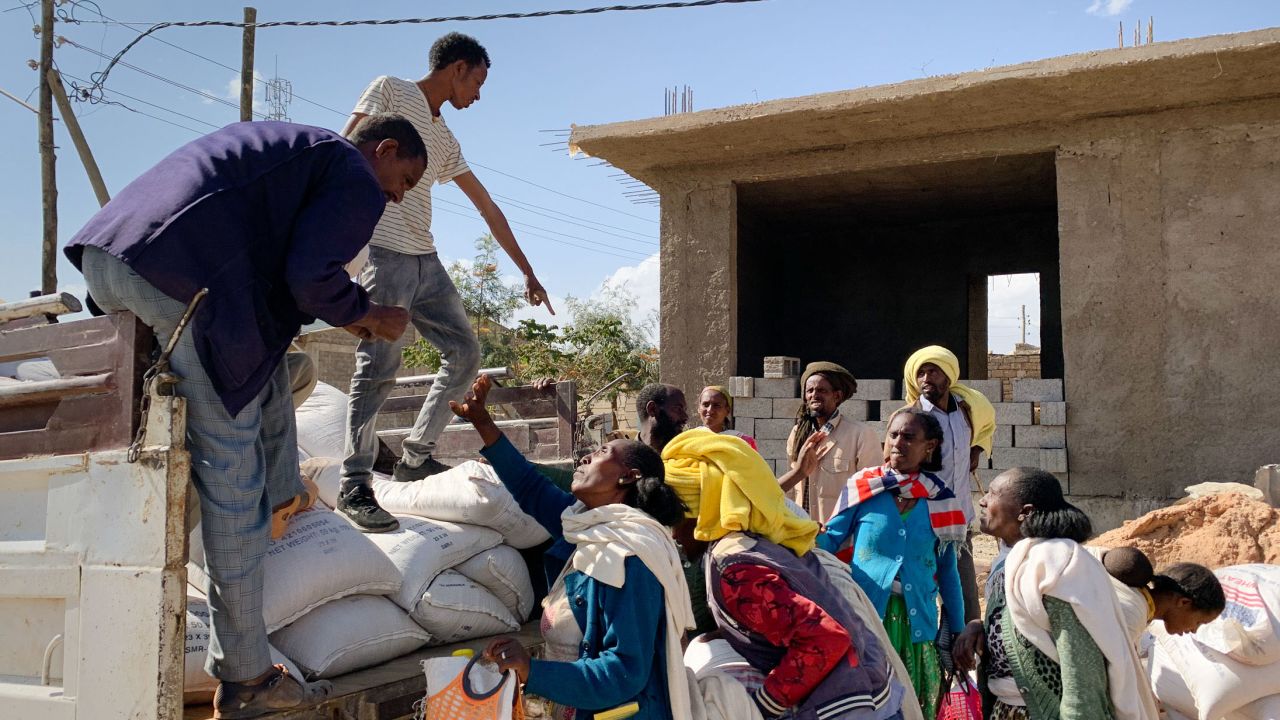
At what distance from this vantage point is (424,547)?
303cm

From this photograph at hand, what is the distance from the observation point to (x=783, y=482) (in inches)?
186

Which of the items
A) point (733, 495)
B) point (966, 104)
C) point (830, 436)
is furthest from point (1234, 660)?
point (966, 104)

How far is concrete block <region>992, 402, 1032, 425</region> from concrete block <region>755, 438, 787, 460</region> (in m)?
1.67

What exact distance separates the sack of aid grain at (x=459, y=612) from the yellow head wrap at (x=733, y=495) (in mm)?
763

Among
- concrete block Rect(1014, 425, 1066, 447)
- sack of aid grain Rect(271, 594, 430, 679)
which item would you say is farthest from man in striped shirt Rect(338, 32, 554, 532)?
concrete block Rect(1014, 425, 1066, 447)

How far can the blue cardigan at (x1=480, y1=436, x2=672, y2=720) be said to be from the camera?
7.23 ft

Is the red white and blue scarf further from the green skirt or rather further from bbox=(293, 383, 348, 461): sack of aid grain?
bbox=(293, 383, 348, 461): sack of aid grain

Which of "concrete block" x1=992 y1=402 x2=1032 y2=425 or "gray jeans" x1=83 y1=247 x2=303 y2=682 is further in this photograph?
"concrete block" x1=992 y1=402 x2=1032 y2=425

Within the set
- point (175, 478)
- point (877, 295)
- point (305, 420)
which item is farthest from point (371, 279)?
point (877, 295)

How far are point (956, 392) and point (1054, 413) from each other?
8.05 ft

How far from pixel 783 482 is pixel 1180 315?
3.93 meters

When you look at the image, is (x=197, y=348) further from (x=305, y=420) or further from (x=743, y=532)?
(x=305, y=420)

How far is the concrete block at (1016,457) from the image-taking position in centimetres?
720

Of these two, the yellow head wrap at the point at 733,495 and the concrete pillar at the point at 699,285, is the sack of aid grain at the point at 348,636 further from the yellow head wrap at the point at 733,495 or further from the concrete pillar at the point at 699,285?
the concrete pillar at the point at 699,285
